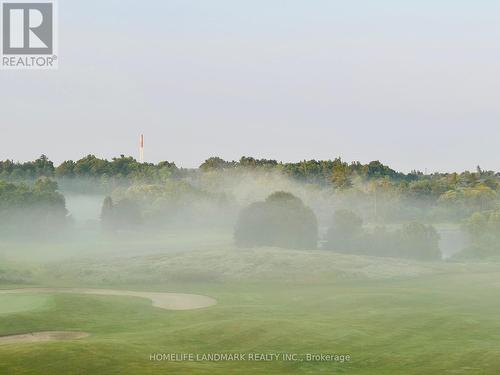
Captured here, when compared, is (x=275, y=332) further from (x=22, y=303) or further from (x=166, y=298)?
(x=166, y=298)

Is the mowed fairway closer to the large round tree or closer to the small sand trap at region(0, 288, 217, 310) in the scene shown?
the small sand trap at region(0, 288, 217, 310)

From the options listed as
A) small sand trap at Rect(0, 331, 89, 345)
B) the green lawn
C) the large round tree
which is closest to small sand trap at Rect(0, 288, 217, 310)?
the green lawn

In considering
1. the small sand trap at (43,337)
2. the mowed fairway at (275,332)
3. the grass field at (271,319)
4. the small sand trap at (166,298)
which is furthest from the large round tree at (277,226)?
the small sand trap at (43,337)

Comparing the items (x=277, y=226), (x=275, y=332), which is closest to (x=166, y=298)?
(x=275, y=332)

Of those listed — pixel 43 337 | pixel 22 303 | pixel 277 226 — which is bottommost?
pixel 43 337

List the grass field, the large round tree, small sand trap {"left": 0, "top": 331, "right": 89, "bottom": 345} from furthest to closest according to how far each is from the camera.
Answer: the large round tree
small sand trap {"left": 0, "top": 331, "right": 89, "bottom": 345}
the grass field

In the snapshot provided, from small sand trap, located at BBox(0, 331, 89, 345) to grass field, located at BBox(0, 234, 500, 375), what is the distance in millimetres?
1078

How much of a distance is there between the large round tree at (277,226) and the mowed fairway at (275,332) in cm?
5794

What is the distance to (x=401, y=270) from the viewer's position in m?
99.8

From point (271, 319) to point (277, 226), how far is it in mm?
Result: 82546

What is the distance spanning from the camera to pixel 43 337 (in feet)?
161

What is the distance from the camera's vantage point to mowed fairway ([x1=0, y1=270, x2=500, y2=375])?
126ft

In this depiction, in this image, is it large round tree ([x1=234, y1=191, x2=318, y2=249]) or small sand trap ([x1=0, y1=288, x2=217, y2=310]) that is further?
large round tree ([x1=234, y1=191, x2=318, y2=249])

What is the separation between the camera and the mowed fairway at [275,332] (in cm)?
3847
